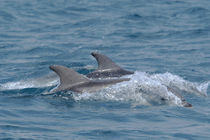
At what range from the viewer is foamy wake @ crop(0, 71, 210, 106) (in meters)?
11.5

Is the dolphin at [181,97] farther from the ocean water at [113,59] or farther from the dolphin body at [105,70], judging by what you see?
the dolphin body at [105,70]

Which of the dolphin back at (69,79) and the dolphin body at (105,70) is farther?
the dolphin body at (105,70)

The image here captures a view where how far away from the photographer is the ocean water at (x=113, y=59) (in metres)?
9.60

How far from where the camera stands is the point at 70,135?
29.2ft

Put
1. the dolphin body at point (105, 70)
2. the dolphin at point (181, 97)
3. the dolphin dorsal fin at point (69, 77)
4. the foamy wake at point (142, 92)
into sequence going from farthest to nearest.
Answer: the dolphin body at point (105, 70) < the dolphin dorsal fin at point (69, 77) < the foamy wake at point (142, 92) < the dolphin at point (181, 97)

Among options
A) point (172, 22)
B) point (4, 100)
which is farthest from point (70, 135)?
point (172, 22)

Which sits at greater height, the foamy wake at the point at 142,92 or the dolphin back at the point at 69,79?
the dolphin back at the point at 69,79

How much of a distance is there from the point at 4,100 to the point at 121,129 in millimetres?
3326

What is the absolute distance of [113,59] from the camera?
1669 centimetres

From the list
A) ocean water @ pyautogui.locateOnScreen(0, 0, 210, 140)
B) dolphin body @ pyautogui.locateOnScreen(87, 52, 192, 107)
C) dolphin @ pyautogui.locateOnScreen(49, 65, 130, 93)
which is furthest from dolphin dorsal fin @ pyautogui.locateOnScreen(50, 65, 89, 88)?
dolphin body @ pyautogui.locateOnScreen(87, 52, 192, 107)

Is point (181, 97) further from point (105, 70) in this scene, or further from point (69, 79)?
point (105, 70)

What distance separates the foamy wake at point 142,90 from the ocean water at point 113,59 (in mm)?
23

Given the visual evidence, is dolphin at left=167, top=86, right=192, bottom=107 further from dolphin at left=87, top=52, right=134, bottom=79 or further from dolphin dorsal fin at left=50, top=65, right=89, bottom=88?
dolphin dorsal fin at left=50, top=65, right=89, bottom=88

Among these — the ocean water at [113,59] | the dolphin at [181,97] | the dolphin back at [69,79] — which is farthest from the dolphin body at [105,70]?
the dolphin at [181,97]
